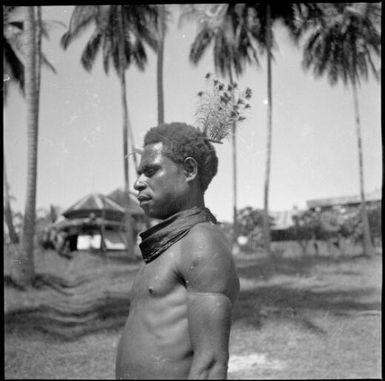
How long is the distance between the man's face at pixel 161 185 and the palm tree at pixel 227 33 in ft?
34.1

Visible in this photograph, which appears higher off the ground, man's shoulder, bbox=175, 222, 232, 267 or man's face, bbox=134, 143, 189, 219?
man's face, bbox=134, 143, 189, 219

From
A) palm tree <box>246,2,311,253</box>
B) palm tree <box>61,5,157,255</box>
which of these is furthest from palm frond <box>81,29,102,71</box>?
palm tree <box>246,2,311,253</box>

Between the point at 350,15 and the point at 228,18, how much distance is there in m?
2.68

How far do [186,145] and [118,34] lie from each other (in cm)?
1131

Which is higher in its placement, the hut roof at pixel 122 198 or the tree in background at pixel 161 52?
the tree in background at pixel 161 52

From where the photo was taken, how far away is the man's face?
7.30ft

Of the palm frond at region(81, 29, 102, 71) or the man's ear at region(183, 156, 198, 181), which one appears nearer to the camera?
the man's ear at region(183, 156, 198, 181)

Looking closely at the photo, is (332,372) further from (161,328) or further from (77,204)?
(161,328)

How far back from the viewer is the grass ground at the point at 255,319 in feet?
33.7

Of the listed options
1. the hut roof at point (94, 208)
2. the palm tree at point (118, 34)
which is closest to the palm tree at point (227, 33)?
the palm tree at point (118, 34)

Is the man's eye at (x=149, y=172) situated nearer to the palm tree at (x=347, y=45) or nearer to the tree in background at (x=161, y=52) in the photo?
the tree in background at (x=161, y=52)

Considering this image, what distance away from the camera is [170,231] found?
7.17 feet

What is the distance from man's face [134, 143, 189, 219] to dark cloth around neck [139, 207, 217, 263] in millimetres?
46

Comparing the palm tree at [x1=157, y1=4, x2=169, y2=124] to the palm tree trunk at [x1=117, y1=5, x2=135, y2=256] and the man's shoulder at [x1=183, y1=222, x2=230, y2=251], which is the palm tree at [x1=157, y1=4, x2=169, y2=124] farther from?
the man's shoulder at [x1=183, y1=222, x2=230, y2=251]
